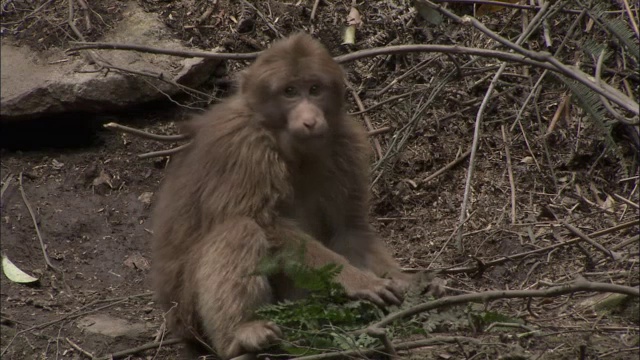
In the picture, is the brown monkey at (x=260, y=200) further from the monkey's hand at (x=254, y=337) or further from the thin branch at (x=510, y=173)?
the thin branch at (x=510, y=173)

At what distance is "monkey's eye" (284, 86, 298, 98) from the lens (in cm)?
632

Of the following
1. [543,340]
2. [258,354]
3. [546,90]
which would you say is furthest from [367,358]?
[546,90]

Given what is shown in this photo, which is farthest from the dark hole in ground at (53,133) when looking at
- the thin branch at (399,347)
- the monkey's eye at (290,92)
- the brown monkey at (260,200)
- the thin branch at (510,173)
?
the thin branch at (399,347)

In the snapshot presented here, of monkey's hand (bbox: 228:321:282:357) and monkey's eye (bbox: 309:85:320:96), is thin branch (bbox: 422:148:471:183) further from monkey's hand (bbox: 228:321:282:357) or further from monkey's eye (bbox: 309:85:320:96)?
monkey's hand (bbox: 228:321:282:357)

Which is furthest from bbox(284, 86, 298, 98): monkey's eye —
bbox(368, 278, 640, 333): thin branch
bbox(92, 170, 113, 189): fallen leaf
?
bbox(92, 170, 113, 189): fallen leaf

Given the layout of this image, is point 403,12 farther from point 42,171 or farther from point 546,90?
point 42,171

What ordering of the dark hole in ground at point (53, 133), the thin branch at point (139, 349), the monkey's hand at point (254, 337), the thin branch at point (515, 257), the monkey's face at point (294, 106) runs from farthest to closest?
the dark hole in ground at point (53, 133) → the thin branch at point (139, 349) → the thin branch at point (515, 257) → the monkey's face at point (294, 106) → the monkey's hand at point (254, 337)

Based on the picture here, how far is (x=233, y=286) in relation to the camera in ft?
19.5

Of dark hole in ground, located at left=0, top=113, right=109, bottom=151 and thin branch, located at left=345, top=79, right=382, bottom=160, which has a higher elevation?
thin branch, located at left=345, top=79, right=382, bottom=160

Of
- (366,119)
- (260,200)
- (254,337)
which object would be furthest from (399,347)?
(366,119)

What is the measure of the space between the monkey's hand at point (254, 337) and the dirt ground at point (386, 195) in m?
1.05

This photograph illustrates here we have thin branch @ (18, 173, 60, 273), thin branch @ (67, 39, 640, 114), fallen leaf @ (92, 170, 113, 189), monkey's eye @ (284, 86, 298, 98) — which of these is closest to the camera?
thin branch @ (67, 39, 640, 114)

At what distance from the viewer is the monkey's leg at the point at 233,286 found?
5941 millimetres

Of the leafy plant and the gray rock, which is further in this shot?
the gray rock
